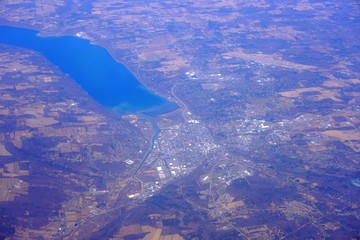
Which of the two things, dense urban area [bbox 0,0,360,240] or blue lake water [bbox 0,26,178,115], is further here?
blue lake water [bbox 0,26,178,115]

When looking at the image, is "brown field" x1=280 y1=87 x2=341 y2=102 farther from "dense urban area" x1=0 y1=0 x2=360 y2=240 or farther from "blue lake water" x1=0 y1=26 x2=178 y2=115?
"blue lake water" x1=0 y1=26 x2=178 y2=115

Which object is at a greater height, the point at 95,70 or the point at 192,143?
the point at 95,70

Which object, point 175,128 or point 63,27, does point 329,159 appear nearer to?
point 175,128

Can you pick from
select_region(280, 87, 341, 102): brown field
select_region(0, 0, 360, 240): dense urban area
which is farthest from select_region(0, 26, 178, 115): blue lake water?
select_region(280, 87, 341, 102): brown field

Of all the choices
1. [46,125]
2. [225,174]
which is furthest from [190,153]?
[46,125]

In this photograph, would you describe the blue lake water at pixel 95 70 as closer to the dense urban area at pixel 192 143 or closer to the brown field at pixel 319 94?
the dense urban area at pixel 192 143

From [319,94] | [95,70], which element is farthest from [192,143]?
[95,70]

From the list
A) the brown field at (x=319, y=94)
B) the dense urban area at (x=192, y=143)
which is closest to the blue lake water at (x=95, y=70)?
the dense urban area at (x=192, y=143)

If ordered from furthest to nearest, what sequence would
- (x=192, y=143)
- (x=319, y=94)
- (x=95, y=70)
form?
(x=95, y=70) → (x=319, y=94) → (x=192, y=143)

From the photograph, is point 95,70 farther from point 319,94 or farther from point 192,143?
point 319,94
